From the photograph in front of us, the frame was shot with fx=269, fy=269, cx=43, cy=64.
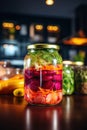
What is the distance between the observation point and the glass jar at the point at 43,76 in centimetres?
82

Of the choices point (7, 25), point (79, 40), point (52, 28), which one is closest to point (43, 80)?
point (79, 40)

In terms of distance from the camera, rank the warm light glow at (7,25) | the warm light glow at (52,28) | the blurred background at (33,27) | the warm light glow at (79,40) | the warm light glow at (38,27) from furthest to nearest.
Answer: the warm light glow at (52,28), the warm light glow at (38,27), the warm light glow at (7,25), the blurred background at (33,27), the warm light glow at (79,40)

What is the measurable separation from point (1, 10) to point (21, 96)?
6.20 metres

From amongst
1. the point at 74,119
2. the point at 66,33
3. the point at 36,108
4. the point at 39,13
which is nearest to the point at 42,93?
the point at 36,108

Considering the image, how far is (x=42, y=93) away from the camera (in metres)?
0.81

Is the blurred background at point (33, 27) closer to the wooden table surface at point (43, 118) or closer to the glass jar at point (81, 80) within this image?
the glass jar at point (81, 80)

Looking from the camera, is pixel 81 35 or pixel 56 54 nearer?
pixel 56 54

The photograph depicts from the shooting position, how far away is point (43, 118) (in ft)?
2.12

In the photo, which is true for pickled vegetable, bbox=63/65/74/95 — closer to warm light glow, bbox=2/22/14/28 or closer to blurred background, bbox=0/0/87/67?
blurred background, bbox=0/0/87/67

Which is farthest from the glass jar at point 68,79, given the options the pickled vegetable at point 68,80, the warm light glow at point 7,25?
the warm light glow at point 7,25

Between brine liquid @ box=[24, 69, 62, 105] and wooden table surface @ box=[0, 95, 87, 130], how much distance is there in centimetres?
3

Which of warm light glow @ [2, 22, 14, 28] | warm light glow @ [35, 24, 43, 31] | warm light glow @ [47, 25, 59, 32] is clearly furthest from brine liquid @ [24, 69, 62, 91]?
warm light glow @ [47, 25, 59, 32]

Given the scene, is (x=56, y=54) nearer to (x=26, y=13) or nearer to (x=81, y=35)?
(x=81, y=35)

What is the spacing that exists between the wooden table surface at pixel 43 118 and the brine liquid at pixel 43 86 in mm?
25
